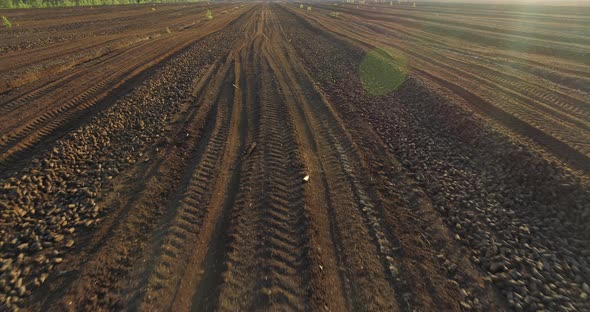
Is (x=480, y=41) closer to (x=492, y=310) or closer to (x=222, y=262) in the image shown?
(x=492, y=310)

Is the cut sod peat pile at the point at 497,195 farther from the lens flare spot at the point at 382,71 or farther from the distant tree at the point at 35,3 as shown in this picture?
the distant tree at the point at 35,3

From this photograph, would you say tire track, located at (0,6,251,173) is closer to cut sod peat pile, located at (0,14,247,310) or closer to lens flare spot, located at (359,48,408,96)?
cut sod peat pile, located at (0,14,247,310)

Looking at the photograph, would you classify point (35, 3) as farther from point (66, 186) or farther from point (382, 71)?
point (382, 71)

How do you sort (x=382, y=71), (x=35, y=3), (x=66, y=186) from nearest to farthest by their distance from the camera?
(x=66, y=186) < (x=382, y=71) < (x=35, y=3)

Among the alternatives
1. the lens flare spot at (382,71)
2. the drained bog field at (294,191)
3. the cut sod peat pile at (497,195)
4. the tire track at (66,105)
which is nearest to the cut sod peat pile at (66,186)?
the drained bog field at (294,191)

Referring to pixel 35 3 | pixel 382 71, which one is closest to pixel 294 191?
pixel 382 71

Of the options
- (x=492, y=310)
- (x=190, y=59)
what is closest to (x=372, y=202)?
(x=492, y=310)
